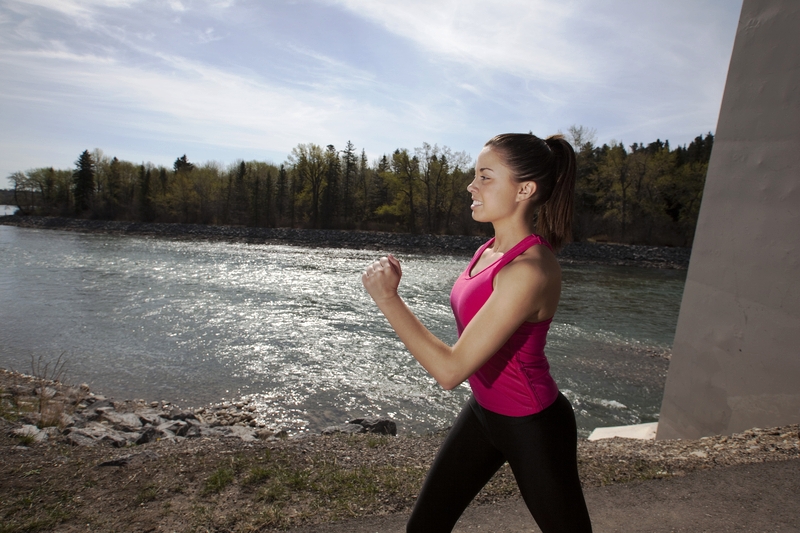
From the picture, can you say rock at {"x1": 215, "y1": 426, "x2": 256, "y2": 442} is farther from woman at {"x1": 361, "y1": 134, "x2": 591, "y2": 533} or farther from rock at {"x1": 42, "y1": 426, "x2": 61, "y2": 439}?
woman at {"x1": 361, "y1": 134, "x2": 591, "y2": 533}

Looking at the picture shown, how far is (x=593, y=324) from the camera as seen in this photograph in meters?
17.0

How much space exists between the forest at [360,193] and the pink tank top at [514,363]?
54.5 metres

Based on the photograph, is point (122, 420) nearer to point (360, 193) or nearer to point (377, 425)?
point (377, 425)

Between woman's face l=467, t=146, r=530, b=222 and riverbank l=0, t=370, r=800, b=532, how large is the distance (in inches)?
92.0

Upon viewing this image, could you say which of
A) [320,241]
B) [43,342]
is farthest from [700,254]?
[320,241]

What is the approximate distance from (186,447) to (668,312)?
2042 centimetres

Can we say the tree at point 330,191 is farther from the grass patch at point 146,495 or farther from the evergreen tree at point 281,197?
the grass patch at point 146,495

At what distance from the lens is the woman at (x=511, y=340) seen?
1438 mm

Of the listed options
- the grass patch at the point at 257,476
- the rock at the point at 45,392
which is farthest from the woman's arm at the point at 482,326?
the rock at the point at 45,392

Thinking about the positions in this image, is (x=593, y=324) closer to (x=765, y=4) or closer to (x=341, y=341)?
(x=341, y=341)

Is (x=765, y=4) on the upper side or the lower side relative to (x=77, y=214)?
upper

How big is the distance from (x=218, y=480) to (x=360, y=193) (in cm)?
6840

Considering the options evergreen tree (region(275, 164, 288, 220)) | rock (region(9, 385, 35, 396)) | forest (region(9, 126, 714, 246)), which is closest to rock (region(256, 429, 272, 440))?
rock (region(9, 385, 35, 396))

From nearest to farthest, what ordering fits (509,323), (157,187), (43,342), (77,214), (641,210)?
(509,323)
(43,342)
(641,210)
(77,214)
(157,187)
